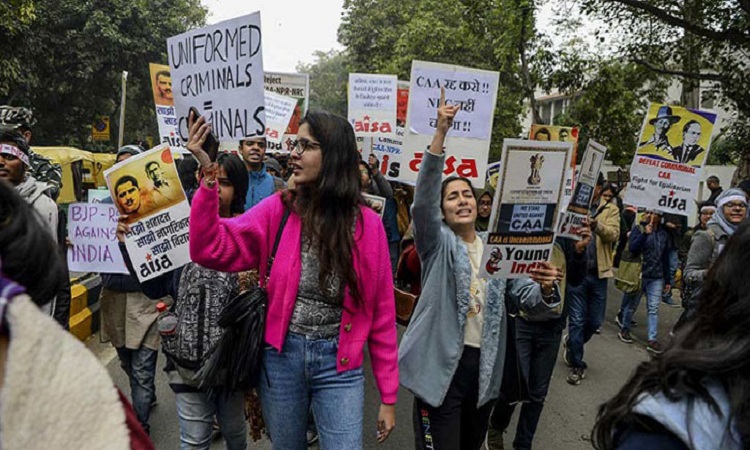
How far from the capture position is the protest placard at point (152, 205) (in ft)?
11.0

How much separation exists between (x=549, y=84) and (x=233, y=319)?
36.0 feet

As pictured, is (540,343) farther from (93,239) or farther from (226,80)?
(93,239)

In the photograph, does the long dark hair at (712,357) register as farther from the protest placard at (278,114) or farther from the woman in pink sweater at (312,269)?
the protest placard at (278,114)

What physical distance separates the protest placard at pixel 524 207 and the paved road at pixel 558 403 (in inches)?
72.6

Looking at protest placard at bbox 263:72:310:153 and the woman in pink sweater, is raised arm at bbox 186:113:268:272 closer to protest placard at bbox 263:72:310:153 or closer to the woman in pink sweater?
the woman in pink sweater

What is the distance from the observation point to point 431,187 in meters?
2.82

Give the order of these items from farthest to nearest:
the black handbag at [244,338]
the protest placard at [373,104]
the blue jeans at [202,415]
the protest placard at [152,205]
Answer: the protest placard at [373,104]
the protest placard at [152,205]
the blue jeans at [202,415]
the black handbag at [244,338]

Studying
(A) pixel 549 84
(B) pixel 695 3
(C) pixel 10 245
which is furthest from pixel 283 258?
(A) pixel 549 84

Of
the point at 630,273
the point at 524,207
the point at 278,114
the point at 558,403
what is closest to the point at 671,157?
the point at 558,403

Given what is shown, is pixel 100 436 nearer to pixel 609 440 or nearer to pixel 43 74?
pixel 609 440

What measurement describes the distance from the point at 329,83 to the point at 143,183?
207 feet

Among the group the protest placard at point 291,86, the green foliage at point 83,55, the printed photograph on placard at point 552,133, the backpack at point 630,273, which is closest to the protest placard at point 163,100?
the protest placard at point 291,86

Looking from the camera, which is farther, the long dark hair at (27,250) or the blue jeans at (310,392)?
the blue jeans at (310,392)

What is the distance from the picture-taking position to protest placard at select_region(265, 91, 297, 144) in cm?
787
